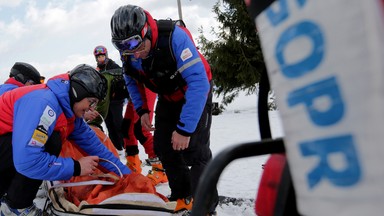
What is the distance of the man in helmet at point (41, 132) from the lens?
2328 millimetres

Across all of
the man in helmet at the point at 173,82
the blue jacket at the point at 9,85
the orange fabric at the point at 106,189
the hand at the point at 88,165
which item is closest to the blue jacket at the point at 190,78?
the man in helmet at the point at 173,82

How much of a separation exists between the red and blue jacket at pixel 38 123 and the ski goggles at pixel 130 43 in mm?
441

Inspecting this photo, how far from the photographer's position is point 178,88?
2.72 meters

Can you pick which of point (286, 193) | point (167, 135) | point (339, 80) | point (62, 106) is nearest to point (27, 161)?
point (62, 106)

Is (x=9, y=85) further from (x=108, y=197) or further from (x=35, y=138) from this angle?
(x=108, y=197)

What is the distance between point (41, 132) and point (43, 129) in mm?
23

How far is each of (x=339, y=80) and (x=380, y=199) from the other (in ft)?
0.55

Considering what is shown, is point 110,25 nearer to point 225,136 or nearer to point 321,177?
point 321,177

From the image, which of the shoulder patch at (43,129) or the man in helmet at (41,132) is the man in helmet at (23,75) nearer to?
the man in helmet at (41,132)

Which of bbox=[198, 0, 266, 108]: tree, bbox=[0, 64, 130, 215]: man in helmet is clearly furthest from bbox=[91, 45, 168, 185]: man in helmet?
bbox=[198, 0, 266, 108]: tree

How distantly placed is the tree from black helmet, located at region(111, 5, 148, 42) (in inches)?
346

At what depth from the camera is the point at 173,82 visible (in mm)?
2668

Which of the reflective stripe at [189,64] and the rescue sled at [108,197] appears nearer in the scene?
the rescue sled at [108,197]

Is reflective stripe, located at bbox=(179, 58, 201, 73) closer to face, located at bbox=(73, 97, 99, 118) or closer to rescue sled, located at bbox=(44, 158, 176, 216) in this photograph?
face, located at bbox=(73, 97, 99, 118)
